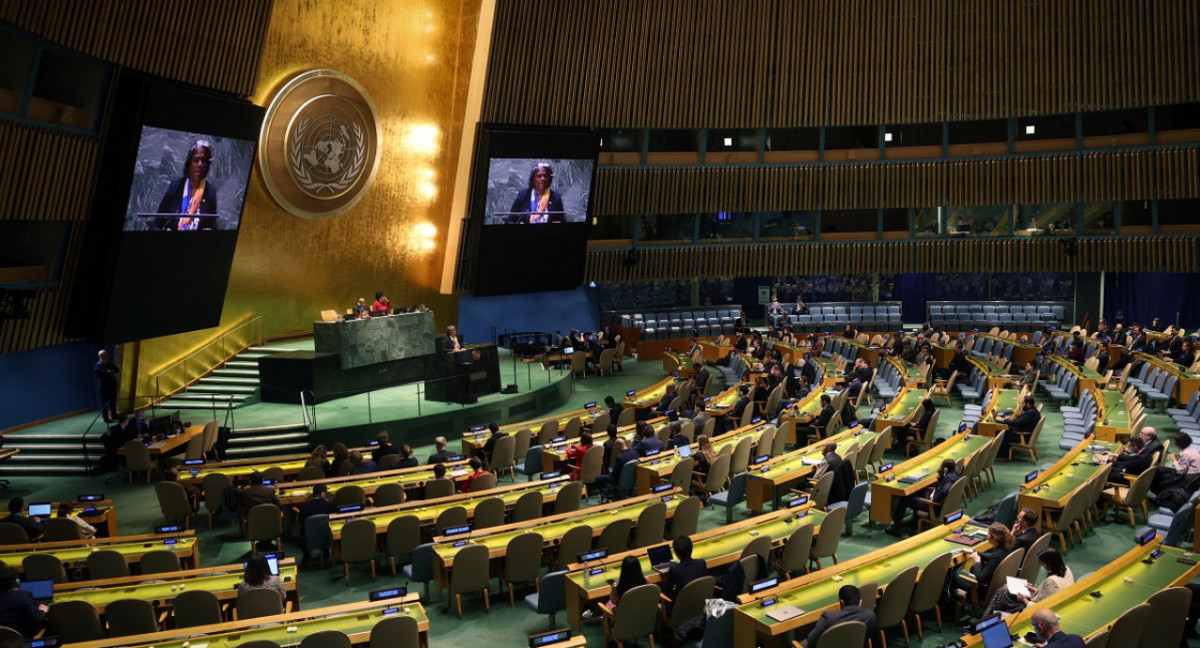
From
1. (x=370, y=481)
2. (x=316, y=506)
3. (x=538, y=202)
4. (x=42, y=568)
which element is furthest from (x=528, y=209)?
(x=42, y=568)

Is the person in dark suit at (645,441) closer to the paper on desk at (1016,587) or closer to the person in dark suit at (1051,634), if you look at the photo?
the paper on desk at (1016,587)

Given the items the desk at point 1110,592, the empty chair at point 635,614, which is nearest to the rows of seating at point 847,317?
the desk at point 1110,592

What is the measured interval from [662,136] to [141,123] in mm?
16977

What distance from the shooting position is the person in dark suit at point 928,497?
1113 cm

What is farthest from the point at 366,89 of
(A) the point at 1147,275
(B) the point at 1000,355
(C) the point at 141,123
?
(A) the point at 1147,275

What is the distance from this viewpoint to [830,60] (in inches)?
1098

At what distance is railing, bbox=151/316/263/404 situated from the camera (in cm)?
1920

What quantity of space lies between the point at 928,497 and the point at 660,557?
4.29m

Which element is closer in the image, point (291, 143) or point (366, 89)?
point (291, 143)

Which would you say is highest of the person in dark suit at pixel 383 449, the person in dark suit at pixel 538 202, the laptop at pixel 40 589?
the person in dark suit at pixel 538 202

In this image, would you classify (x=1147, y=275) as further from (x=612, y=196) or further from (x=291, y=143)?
(x=291, y=143)

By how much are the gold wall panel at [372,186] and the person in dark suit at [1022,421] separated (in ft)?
48.4

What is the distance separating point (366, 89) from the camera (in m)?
22.4

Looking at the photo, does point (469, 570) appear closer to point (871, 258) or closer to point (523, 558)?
point (523, 558)
